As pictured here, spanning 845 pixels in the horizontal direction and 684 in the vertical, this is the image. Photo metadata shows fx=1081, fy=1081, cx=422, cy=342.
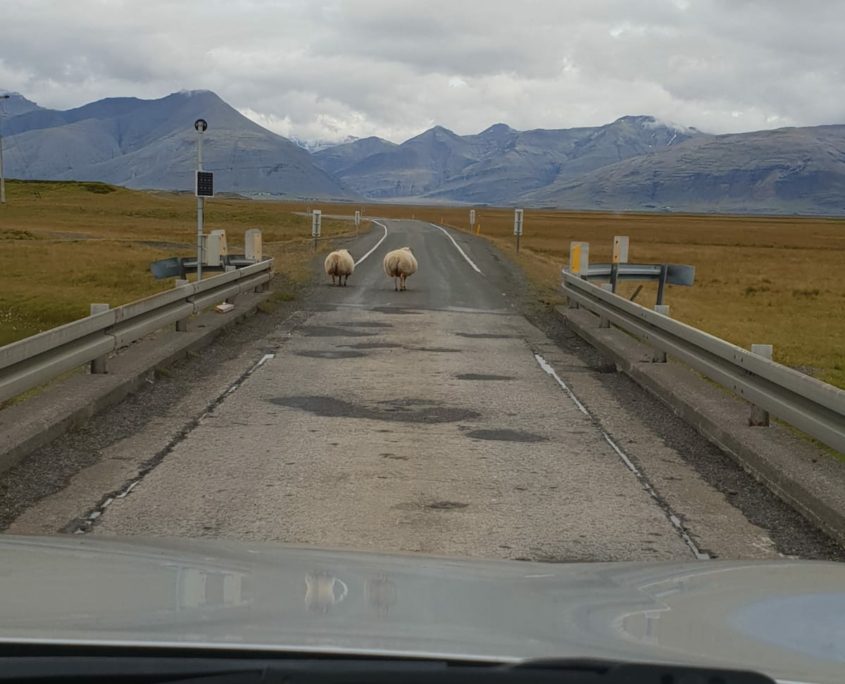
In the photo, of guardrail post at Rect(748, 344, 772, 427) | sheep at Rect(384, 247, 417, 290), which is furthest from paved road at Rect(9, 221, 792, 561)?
sheep at Rect(384, 247, 417, 290)

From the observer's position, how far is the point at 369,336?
50.8 ft

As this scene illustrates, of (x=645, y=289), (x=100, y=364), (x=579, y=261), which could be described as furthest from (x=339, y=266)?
(x=100, y=364)

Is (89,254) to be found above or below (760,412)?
below

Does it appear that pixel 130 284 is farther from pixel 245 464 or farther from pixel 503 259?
pixel 245 464

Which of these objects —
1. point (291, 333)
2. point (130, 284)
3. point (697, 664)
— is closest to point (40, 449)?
point (697, 664)

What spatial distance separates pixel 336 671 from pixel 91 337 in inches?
328

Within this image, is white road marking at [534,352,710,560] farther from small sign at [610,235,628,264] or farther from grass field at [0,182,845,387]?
small sign at [610,235,628,264]

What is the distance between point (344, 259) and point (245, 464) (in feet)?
54.6

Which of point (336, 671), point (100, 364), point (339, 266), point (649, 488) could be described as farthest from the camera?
point (339, 266)

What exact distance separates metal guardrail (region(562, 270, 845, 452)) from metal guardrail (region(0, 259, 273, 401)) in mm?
5366

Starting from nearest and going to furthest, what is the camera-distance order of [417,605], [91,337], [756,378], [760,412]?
[417,605] < [756,378] < [760,412] < [91,337]

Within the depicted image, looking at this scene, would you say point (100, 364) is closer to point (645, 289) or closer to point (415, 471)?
point (415, 471)

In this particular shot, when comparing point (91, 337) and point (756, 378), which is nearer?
point (756, 378)

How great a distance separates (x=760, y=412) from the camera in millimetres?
8586
